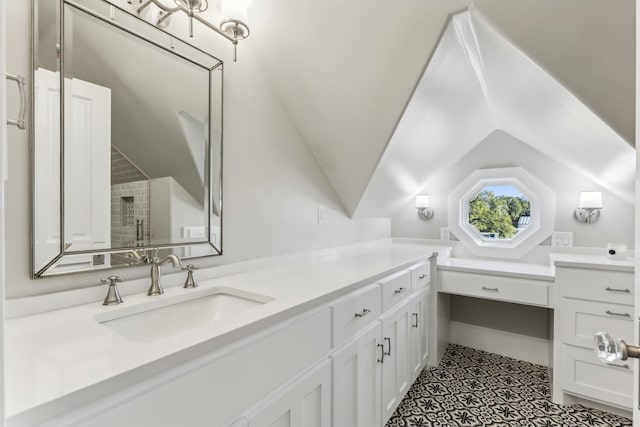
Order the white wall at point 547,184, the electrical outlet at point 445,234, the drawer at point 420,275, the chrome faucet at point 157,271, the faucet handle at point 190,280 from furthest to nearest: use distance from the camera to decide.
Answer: the electrical outlet at point 445,234
the white wall at point 547,184
the drawer at point 420,275
the faucet handle at point 190,280
the chrome faucet at point 157,271

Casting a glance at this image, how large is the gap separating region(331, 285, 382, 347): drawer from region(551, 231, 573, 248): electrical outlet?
1852mm

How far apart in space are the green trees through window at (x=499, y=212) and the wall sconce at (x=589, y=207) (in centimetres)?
33

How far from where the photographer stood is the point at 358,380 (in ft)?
4.37

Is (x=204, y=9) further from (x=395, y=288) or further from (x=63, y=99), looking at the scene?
(x=395, y=288)

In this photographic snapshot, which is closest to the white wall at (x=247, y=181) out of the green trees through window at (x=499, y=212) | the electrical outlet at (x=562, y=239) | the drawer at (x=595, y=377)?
the green trees through window at (x=499, y=212)

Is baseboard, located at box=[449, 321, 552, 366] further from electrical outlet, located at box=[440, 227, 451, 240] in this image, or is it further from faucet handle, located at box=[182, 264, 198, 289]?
faucet handle, located at box=[182, 264, 198, 289]

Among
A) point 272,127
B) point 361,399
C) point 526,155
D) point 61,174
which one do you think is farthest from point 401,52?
point 526,155

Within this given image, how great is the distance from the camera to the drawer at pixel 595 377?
1.77m

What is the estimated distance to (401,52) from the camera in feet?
4.58

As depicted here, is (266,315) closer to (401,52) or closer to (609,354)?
(609,354)

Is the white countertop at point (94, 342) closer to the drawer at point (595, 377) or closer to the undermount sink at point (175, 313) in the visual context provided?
the undermount sink at point (175, 313)

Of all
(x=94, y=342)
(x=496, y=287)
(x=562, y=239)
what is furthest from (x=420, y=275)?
(x=94, y=342)

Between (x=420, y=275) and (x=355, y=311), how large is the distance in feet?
3.16

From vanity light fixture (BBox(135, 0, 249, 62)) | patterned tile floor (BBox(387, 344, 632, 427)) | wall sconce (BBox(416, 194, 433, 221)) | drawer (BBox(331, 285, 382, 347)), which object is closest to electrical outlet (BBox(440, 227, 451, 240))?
wall sconce (BBox(416, 194, 433, 221))
